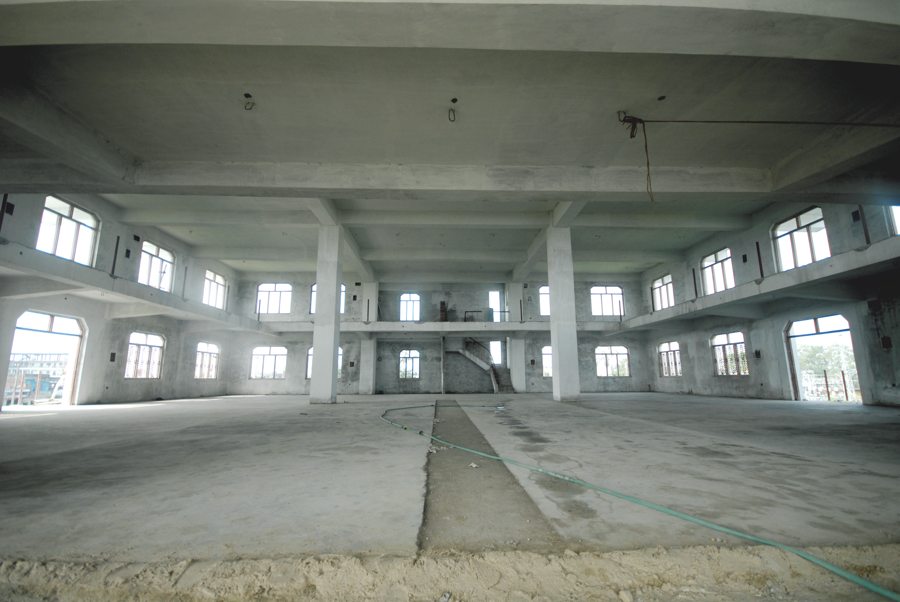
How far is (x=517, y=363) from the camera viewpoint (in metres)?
21.0

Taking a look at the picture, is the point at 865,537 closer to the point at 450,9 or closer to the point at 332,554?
the point at 332,554

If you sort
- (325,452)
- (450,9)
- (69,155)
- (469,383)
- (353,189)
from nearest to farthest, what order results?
1. (450,9)
2. (325,452)
3. (69,155)
4. (353,189)
5. (469,383)

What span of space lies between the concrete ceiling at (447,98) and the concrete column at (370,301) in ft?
41.6

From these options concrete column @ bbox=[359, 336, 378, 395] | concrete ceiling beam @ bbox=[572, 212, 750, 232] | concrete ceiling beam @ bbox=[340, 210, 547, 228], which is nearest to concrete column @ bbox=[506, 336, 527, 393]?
concrete column @ bbox=[359, 336, 378, 395]

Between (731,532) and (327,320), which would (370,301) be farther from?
(731,532)

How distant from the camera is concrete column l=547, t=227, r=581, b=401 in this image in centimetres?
1269

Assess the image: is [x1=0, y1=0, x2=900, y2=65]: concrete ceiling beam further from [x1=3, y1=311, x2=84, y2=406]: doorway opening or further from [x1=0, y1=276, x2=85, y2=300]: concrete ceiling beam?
[x1=3, y1=311, x2=84, y2=406]: doorway opening

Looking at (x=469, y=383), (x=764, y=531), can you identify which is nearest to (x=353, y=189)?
(x=764, y=531)

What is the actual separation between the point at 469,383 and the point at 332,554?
20.8 meters

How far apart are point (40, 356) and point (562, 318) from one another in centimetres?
1828

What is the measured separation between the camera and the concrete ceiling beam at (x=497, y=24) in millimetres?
3443

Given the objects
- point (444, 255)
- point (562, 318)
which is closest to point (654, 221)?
point (562, 318)

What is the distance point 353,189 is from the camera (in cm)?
779

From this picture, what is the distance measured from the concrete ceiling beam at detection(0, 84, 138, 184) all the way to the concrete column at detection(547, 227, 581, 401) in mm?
10904
